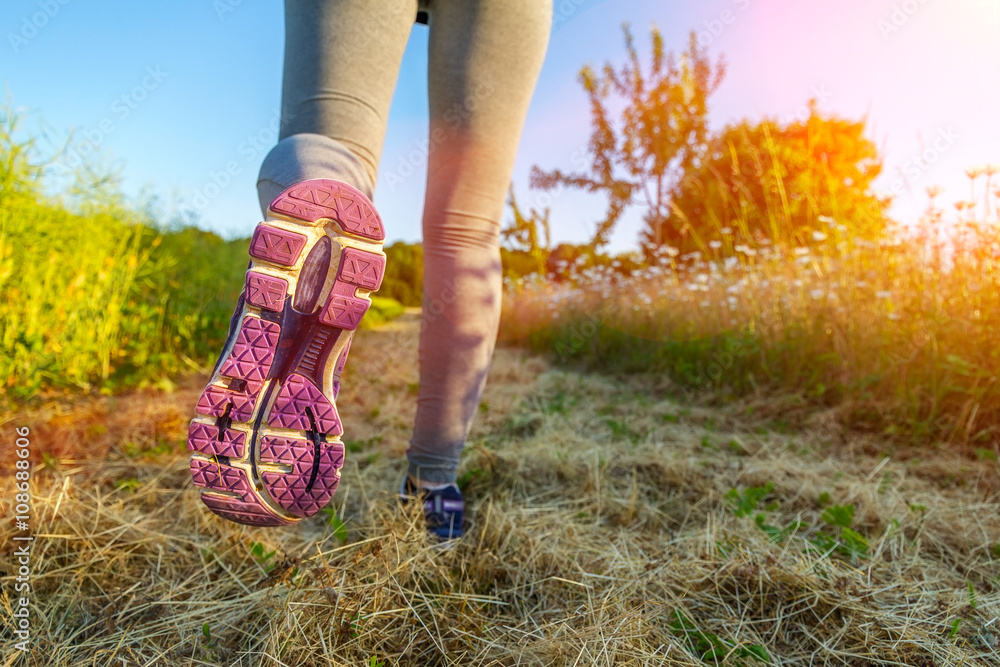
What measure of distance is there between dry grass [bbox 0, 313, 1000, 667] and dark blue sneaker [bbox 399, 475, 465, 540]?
0.15ft

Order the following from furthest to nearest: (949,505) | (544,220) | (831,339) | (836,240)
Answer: (544,220) < (836,240) < (831,339) < (949,505)

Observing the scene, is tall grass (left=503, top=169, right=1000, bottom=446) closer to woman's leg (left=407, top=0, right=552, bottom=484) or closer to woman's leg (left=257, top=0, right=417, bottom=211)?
woman's leg (left=407, top=0, right=552, bottom=484)

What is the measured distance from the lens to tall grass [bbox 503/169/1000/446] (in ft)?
6.63

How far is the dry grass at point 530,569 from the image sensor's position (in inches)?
30.4

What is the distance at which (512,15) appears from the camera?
3.55 ft

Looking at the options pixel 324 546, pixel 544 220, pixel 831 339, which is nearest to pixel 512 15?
pixel 324 546

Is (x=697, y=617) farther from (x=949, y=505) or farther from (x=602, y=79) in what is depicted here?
(x=602, y=79)

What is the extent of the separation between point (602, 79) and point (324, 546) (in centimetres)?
980

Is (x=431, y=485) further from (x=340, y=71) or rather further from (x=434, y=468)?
(x=340, y=71)

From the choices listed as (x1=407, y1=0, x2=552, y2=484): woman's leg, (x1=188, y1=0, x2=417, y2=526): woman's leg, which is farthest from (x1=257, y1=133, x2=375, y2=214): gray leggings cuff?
(x1=407, y1=0, x2=552, y2=484): woman's leg

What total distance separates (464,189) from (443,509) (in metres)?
0.69

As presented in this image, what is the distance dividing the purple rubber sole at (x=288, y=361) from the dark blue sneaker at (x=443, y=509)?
0.42 meters

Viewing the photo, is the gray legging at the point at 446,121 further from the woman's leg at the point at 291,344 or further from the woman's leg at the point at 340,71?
the woman's leg at the point at 291,344

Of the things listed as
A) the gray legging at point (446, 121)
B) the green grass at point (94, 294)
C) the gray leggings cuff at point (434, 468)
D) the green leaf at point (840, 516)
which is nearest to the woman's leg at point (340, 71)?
the gray legging at point (446, 121)
